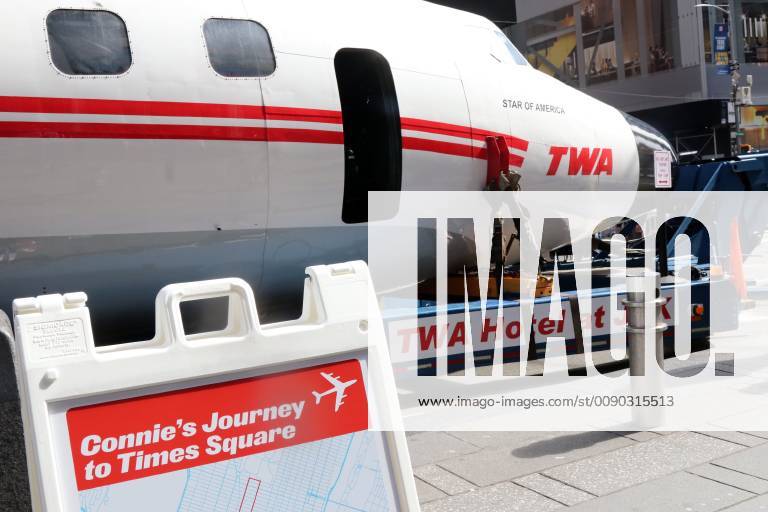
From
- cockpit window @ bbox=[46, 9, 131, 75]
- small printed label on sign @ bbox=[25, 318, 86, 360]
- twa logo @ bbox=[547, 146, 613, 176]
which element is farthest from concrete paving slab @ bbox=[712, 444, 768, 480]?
cockpit window @ bbox=[46, 9, 131, 75]

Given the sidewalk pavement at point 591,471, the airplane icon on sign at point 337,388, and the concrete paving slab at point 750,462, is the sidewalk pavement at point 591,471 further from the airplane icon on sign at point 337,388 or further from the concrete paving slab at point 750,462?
the airplane icon on sign at point 337,388

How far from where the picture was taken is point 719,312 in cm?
884

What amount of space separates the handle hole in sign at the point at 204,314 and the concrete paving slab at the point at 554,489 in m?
2.60

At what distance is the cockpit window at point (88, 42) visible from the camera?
5312mm

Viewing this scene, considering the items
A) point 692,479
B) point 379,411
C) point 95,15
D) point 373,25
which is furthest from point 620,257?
point 379,411

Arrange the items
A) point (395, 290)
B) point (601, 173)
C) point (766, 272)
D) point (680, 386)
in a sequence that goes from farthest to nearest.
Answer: point (766, 272)
point (601, 173)
point (395, 290)
point (680, 386)

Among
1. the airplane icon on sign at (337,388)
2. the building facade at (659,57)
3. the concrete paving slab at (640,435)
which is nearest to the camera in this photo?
the airplane icon on sign at (337,388)

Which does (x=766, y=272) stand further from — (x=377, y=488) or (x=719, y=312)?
(x=377, y=488)

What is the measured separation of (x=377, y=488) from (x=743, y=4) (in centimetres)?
3864

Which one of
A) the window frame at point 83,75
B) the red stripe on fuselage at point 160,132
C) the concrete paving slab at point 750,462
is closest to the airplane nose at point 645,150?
the red stripe on fuselage at point 160,132

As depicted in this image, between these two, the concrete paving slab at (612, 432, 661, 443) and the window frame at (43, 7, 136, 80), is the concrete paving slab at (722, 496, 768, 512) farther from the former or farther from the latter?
the window frame at (43, 7, 136, 80)

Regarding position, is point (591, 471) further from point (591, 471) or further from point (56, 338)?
point (56, 338)

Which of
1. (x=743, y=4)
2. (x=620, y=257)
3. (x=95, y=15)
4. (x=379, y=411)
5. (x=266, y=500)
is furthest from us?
(x=743, y=4)

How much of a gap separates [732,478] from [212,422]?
12.1ft
